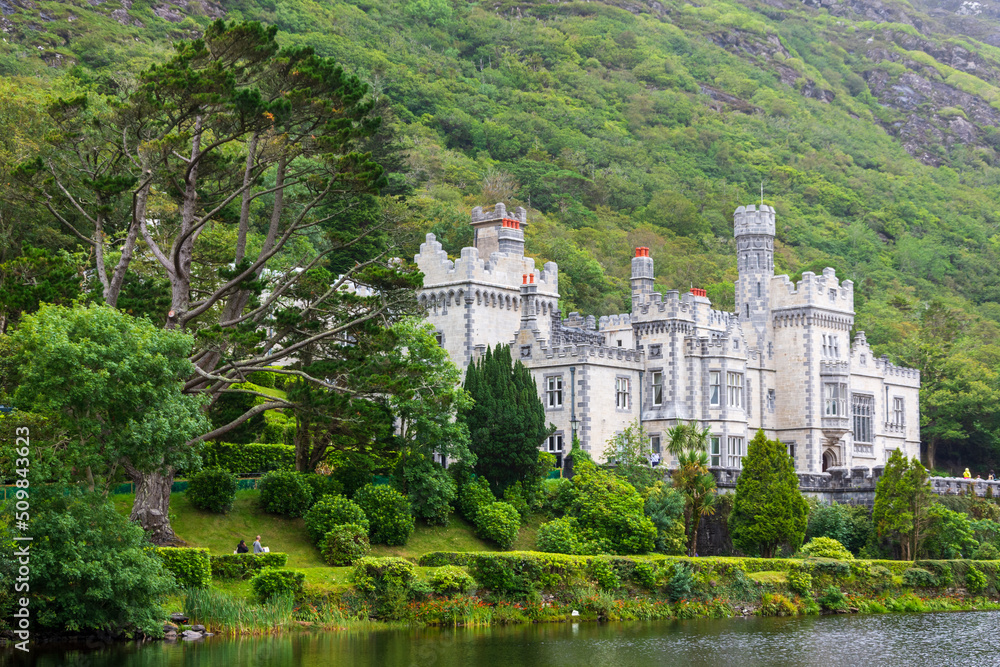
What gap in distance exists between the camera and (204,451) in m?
48.2

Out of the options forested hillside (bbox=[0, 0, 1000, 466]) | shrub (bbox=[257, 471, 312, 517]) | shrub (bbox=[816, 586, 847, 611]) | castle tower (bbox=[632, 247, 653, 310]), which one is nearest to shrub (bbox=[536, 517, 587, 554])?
shrub (bbox=[257, 471, 312, 517])

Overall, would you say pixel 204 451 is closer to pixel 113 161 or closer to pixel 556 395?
pixel 113 161

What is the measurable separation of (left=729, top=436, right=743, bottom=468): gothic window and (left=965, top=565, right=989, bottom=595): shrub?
42.1 ft

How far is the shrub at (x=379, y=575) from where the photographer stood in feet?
132

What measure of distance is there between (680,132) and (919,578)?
345 ft

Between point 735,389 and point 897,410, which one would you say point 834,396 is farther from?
point 735,389

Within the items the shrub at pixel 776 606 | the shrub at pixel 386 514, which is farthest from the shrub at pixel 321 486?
the shrub at pixel 776 606

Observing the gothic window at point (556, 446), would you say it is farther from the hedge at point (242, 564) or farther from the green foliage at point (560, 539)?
the hedge at point (242, 564)

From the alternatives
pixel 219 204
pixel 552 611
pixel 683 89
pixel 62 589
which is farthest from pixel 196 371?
pixel 683 89

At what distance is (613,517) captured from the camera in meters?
49.7

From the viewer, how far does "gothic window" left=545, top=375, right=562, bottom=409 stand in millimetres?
59344

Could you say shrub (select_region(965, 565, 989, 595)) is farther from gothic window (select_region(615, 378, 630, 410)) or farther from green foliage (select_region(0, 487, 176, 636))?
green foliage (select_region(0, 487, 176, 636))

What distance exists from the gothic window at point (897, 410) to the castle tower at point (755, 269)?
10.4 metres

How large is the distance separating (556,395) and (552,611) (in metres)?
17.7
